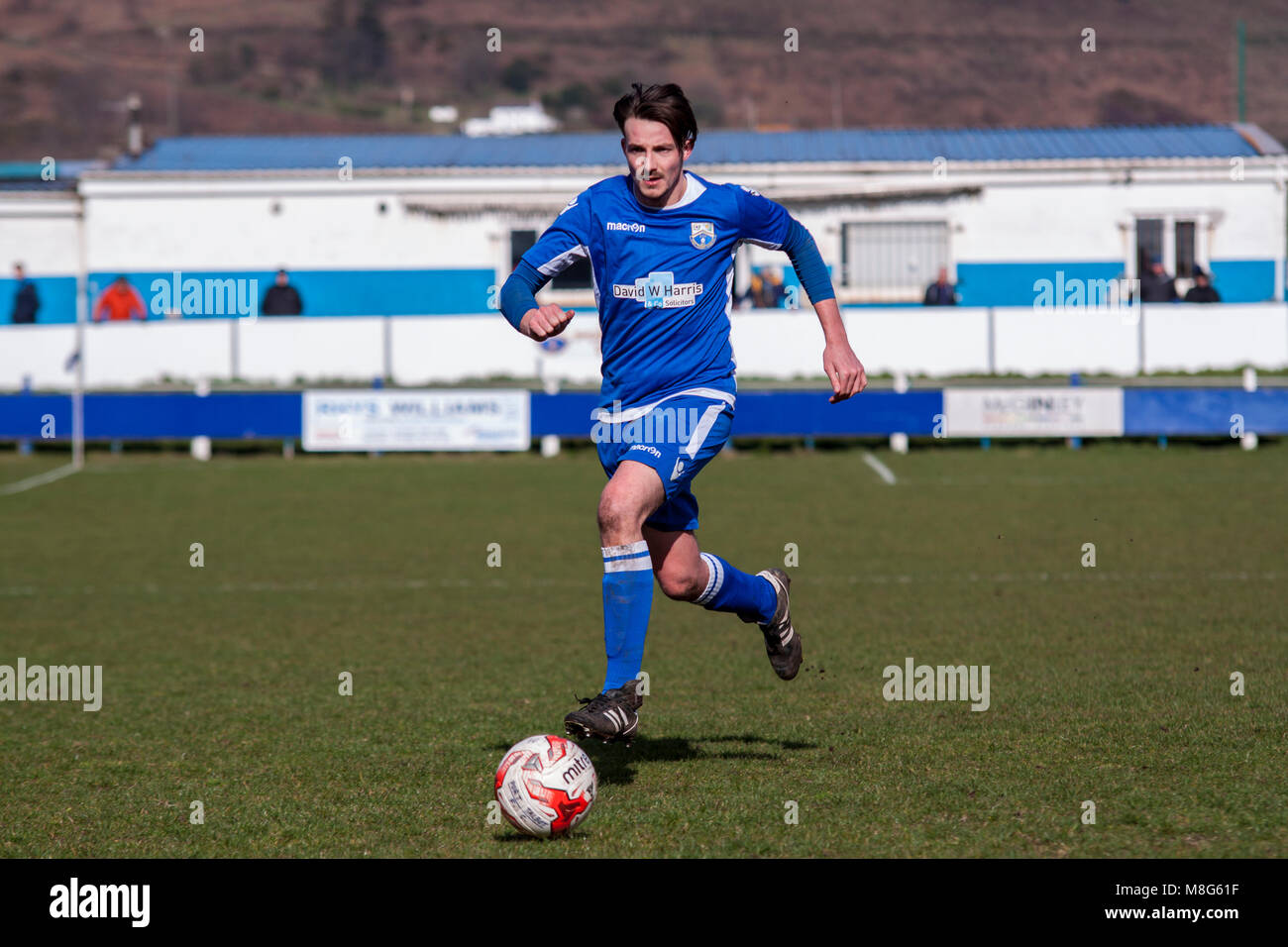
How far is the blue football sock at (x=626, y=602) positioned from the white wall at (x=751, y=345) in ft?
60.8

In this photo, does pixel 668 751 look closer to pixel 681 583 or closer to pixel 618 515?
pixel 681 583

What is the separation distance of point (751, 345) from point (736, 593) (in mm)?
18506

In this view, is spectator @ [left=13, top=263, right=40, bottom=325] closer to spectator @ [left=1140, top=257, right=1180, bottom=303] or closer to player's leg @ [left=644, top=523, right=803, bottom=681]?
spectator @ [left=1140, top=257, right=1180, bottom=303]

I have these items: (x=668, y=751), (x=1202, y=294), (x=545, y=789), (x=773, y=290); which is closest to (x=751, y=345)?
(x=773, y=290)

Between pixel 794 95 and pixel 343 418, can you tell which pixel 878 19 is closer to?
pixel 794 95

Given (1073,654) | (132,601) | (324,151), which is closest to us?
(1073,654)

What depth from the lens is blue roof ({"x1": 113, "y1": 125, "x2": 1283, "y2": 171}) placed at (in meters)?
35.0

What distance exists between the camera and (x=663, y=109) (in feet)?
20.1

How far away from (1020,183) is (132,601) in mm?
25546

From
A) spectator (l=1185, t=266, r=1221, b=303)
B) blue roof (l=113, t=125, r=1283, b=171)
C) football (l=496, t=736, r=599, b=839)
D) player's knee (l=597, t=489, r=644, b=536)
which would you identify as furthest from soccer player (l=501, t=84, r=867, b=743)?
blue roof (l=113, t=125, r=1283, b=171)

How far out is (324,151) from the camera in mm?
36781
